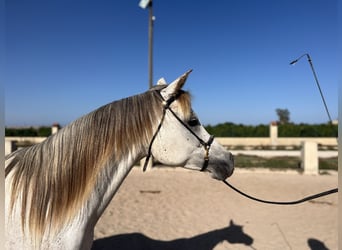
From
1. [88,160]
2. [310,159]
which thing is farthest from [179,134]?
[310,159]

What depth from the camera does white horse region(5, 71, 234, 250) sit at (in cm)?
127

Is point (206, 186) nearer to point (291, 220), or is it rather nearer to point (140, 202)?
point (140, 202)

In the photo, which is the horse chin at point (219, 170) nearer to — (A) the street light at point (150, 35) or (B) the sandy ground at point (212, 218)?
(B) the sandy ground at point (212, 218)

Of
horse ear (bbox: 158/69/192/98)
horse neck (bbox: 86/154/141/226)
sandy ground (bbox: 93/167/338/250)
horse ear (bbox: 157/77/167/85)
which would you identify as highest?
horse ear (bbox: 157/77/167/85)

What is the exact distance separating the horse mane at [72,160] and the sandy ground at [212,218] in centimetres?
286

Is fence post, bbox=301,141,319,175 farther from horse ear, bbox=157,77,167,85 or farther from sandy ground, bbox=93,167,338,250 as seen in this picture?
horse ear, bbox=157,77,167,85

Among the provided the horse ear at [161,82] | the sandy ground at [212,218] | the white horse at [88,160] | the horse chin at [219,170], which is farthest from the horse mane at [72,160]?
the sandy ground at [212,218]

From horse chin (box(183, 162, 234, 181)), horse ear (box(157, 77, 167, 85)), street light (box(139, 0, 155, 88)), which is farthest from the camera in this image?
street light (box(139, 0, 155, 88))

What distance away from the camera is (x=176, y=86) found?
1.52 meters

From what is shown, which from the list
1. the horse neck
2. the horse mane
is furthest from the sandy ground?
the horse mane

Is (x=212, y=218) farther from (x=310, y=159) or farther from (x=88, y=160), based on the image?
(x=310, y=159)

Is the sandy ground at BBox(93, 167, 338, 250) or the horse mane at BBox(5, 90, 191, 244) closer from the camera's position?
the horse mane at BBox(5, 90, 191, 244)

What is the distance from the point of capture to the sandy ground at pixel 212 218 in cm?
408

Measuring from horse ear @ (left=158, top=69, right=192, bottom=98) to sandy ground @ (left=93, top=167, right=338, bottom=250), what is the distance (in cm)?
306
